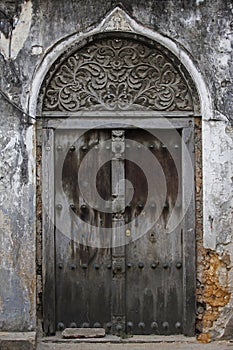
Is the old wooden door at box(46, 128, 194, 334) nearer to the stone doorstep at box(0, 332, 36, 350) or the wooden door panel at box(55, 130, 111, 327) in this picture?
the wooden door panel at box(55, 130, 111, 327)

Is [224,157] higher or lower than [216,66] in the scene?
lower

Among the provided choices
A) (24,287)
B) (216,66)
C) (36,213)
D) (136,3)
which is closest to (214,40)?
(216,66)

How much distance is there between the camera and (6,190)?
729 centimetres

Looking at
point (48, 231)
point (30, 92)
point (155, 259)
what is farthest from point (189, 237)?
point (30, 92)

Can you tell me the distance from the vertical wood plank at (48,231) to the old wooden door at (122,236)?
75 millimetres

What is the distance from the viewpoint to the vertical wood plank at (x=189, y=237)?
7434mm

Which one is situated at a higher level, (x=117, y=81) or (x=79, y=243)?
(x=117, y=81)

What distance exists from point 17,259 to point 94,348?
1014 millimetres

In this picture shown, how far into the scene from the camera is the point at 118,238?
7.54m

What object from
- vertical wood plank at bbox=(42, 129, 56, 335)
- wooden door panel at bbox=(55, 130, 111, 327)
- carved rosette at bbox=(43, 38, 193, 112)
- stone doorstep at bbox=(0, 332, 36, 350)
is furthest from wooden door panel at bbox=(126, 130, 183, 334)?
stone doorstep at bbox=(0, 332, 36, 350)

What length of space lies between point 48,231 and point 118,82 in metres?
1.46

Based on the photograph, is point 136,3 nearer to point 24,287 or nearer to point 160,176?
point 160,176

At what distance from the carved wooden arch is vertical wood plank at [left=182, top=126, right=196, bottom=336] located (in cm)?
35

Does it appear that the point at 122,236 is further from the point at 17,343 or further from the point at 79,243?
the point at 17,343
